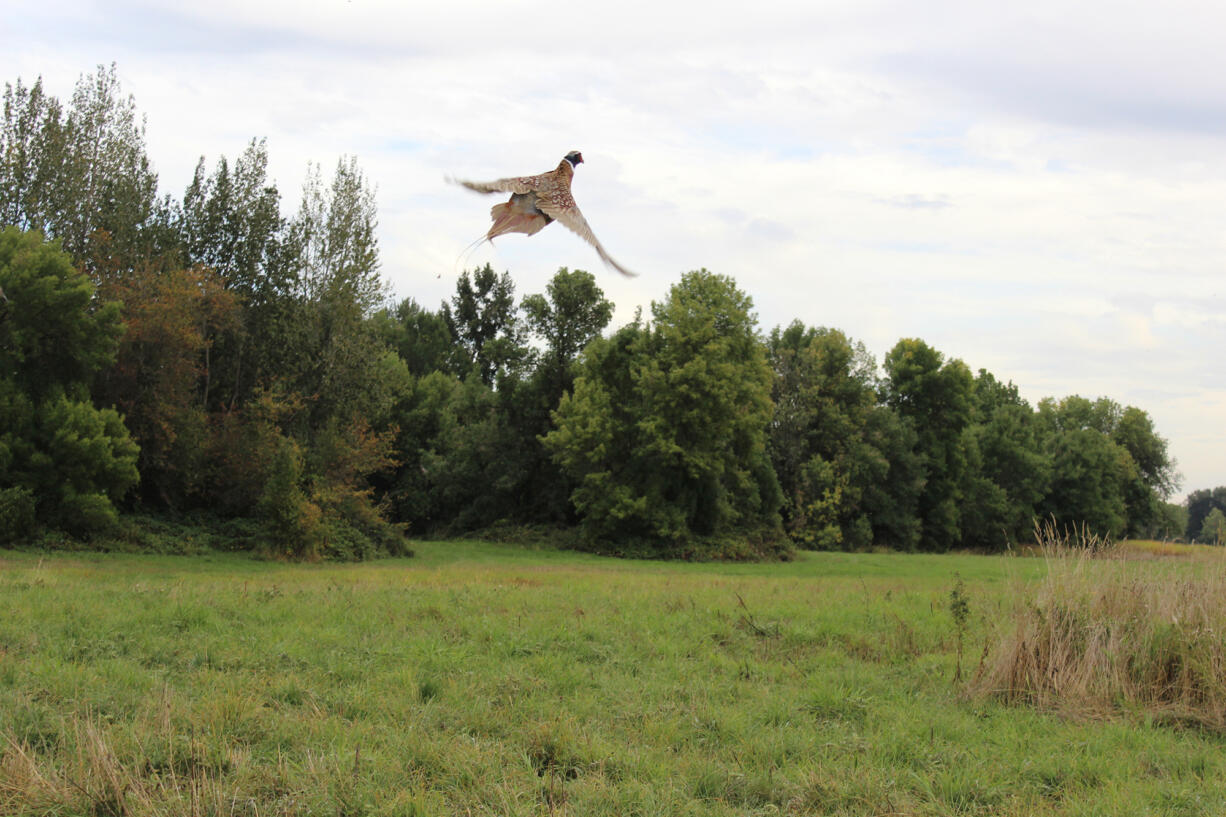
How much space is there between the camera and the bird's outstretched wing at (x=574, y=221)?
3678 millimetres

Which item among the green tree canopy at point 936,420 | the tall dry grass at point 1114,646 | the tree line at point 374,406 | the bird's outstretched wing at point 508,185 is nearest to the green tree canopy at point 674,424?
the tree line at point 374,406

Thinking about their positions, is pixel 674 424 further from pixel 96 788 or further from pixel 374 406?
pixel 96 788

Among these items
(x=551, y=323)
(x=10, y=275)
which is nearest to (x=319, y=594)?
(x=10, y=275)

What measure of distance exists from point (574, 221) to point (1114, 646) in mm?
8926

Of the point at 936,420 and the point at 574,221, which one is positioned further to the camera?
the point at 936,420

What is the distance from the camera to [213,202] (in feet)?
130

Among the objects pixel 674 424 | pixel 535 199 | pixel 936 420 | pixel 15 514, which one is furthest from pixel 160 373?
pixel 936 420

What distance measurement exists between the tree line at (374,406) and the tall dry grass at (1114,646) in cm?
1119

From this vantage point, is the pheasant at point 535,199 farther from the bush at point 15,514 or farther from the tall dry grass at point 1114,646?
the bush at point 15,514

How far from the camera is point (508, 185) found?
4.20 metres

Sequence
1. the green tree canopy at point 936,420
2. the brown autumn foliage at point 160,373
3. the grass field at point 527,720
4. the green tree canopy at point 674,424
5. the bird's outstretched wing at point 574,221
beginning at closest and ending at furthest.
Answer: the bird's outstretched wing at point 574,221 < the grass field at point 527,720 < the brown autumn foliage at point 160,373 < the green tree canopy at point 674,424 < the green tree canopy at point 936,420

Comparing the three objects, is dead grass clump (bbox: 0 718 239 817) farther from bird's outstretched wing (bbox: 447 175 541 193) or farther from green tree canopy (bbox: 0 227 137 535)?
green tree canopy (bbox: 0 227 137 535)

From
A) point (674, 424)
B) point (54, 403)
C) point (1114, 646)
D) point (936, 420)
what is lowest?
point (1114, 646)

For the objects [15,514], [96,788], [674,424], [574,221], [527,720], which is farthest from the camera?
[674,424]
